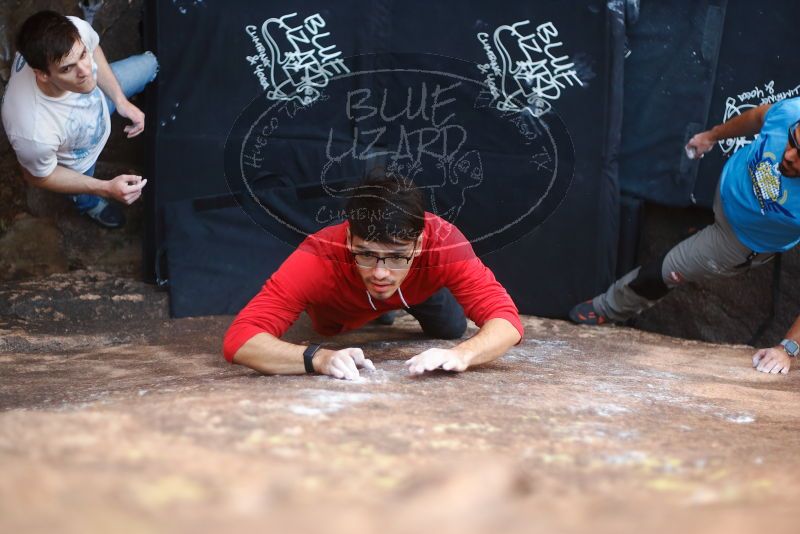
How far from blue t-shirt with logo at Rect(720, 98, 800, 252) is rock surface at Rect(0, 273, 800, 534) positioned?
23.3 inches

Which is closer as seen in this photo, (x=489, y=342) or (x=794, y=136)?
(x=489, y=342)

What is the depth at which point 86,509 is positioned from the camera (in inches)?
46.0

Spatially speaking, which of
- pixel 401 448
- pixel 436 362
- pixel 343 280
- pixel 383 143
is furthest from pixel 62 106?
pixel 401 448

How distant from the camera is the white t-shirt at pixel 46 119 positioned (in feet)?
10.9

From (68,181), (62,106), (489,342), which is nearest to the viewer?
(489,342)

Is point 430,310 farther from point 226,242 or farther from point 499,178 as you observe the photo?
point 226,242

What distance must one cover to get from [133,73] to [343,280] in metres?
1.73

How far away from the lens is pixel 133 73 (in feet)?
12.8

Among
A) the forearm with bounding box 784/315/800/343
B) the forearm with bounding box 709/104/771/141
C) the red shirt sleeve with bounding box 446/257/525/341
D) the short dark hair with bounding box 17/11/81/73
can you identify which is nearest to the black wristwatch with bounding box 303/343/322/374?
the red shirt sleeve with bounding box 446/257/525/341

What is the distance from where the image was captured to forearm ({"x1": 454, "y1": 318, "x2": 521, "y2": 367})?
262cm

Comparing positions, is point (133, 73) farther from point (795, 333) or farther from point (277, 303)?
point (795, 333)

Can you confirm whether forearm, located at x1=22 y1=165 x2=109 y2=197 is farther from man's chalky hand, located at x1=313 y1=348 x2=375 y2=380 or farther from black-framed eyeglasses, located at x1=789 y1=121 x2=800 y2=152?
black-framed eyeglasses, located at x1=789 y1=121 x2=800 y2=152

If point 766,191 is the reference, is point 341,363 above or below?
below

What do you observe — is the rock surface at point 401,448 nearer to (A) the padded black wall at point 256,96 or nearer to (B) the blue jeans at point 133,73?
(A) the padded black wall at point 256,96
